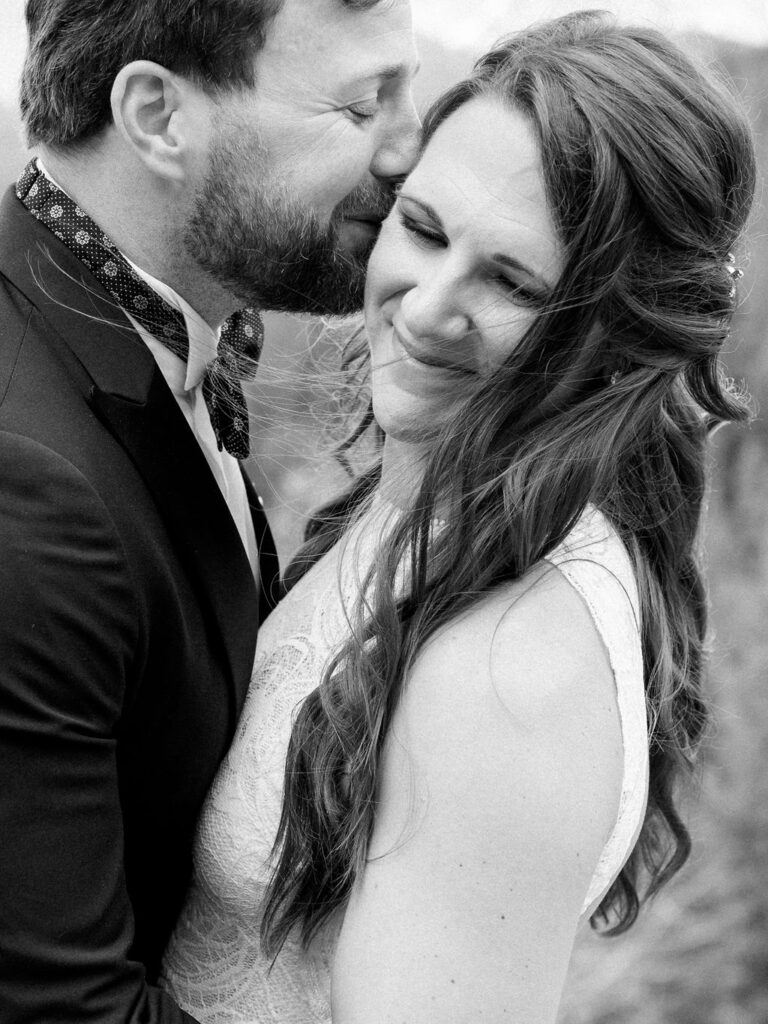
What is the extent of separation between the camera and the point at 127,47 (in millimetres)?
2162

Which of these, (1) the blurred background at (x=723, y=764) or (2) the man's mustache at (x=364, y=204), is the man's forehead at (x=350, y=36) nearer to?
(2) the man's mustache at (x=364, y=204)

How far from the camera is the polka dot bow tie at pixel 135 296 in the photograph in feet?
6.76

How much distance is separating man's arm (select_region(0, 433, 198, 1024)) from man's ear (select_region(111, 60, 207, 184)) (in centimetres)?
77

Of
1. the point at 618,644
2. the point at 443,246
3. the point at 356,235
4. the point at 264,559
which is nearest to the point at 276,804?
the point at 618,644

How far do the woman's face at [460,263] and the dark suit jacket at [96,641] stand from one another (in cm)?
42

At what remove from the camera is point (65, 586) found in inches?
64.3

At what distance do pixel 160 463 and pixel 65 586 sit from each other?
375 millimetres

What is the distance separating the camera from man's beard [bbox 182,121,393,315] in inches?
88.6

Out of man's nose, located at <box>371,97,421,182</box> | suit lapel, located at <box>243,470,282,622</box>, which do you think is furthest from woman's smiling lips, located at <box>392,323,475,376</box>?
suit lapel, located at <box>243,470,282,622</box>

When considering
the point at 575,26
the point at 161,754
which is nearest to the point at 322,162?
the point at 575,26

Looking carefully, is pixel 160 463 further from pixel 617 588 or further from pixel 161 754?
pixel 617 588

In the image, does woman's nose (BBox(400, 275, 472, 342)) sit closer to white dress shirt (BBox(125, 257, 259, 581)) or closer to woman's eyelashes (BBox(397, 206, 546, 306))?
woman's eyelashes (BBox(397, 206, 546, 306))

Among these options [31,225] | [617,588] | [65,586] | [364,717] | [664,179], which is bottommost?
[617,588]

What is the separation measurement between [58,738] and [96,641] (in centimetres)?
14
